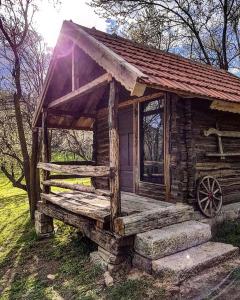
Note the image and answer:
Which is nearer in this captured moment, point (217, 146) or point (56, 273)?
point (56, 273)

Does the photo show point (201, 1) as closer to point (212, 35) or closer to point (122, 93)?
point (212, 35)

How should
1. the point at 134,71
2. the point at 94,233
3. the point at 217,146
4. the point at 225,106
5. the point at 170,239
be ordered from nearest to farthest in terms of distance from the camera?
the point at 134,71, the point at 170,239, the point at 94,233, the point at 225,106, the point at 217,146

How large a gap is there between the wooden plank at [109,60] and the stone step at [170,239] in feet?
7.83

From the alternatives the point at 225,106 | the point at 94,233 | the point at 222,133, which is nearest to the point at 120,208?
the point at 94,233

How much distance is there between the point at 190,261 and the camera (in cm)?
471

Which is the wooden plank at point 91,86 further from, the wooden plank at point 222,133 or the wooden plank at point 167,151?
the wooden plank at point 222,133

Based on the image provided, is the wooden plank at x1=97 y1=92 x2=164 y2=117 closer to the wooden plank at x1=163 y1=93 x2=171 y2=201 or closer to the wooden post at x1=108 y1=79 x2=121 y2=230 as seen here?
the wooden plank at x1=163 y1=93 x2=171 y2=201

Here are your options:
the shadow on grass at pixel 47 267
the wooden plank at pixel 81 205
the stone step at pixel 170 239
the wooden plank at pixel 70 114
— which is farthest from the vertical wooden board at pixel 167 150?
the wooden plank at pixel 70 114

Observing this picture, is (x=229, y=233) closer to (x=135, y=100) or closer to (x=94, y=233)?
(x=94, y=233)

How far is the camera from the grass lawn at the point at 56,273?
4.57 meters

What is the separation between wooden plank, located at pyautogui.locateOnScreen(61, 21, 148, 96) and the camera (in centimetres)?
448

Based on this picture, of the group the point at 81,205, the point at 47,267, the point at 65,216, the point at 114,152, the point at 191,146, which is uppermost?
the point at 191,146

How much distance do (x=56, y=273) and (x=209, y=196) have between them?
3562 mm

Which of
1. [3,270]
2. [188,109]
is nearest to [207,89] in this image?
[188,109]
